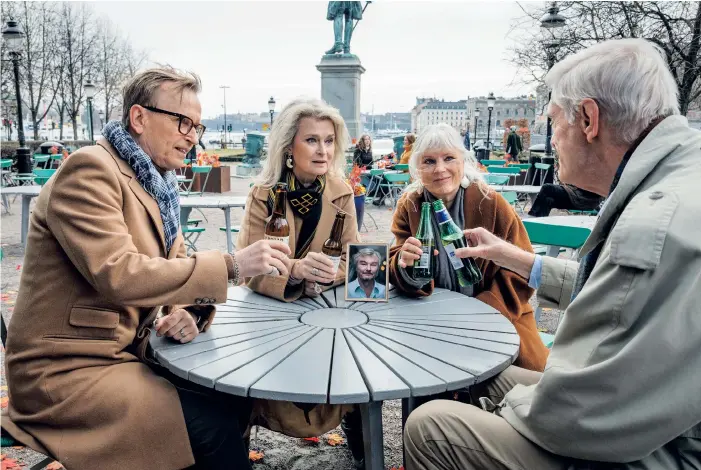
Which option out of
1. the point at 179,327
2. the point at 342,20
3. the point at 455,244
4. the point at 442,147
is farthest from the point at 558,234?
the point at 342,20

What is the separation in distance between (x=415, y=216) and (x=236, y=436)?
159 centimetres

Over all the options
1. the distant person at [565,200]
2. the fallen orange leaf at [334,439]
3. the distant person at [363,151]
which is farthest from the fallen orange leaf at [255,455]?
the distant person at [363,151]

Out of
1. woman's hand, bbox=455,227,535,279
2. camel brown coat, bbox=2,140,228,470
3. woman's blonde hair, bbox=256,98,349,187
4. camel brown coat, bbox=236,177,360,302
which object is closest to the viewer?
camel brown coat, bbox=2,140,228,470

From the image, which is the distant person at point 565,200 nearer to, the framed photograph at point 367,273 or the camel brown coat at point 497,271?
the camel brown coat at point 497,271

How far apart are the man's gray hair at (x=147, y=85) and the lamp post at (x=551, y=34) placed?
9.67 metres

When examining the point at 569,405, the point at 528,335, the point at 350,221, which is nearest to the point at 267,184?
the point at 350,221

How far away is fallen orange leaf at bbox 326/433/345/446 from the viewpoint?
3.14 meters

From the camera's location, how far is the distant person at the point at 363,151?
44.0 feet

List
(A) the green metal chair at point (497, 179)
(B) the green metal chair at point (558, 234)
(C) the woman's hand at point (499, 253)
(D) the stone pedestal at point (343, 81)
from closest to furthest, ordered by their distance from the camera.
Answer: (C) the woman's hand at point (499, 253)
(B) the green metal chair at point (558, 234)
(A) the green metal chair at point (497, 179)
(D) the stone pedestal at point (343, 81)

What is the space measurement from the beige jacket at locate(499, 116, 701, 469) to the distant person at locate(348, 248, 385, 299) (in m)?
1.18

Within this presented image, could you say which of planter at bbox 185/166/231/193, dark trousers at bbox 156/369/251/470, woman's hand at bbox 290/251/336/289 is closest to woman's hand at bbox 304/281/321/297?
woman's hand at bbox 290/251/336/289

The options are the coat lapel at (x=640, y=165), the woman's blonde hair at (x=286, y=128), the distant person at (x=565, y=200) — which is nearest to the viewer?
the coat lapel at (x=640, y=165)

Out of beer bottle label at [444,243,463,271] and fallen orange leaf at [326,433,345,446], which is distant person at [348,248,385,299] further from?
fallen orange leaf at [326,433,345,446]

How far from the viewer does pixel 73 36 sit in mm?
31094
